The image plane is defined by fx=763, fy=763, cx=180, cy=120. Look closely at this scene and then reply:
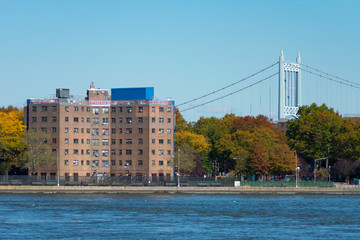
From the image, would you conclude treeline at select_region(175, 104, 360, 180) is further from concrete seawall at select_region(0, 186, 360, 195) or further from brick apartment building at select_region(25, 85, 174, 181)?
concrete seawall at select_region(0, 186, 360, 195)

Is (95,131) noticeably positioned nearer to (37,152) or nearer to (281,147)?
(37,152)

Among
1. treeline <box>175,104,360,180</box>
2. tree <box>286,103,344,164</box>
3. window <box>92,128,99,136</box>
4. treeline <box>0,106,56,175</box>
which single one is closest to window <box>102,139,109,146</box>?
window <box>92,128,99,136</box>

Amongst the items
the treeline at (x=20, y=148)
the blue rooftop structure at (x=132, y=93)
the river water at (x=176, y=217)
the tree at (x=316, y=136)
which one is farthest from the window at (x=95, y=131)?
the tree at (x=316, y=136)

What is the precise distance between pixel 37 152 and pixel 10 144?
7.46m

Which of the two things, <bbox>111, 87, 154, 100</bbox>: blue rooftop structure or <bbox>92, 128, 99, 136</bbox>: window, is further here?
<bbox>92, 128, 99, 136</bbox>: window

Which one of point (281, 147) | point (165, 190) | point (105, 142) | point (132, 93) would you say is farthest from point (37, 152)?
point (281, 147)

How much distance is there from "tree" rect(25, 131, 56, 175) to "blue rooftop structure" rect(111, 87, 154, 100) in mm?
19254

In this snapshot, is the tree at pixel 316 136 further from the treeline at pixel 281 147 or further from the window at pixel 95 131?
the window at pixel 95 131

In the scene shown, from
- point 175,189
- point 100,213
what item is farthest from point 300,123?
point 100,213

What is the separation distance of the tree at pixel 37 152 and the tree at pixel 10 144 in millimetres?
3125

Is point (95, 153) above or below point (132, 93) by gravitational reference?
below

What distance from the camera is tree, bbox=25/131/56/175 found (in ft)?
513

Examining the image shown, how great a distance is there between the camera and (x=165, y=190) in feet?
486

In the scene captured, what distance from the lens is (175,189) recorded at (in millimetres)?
148875
